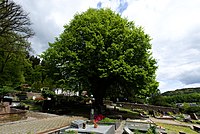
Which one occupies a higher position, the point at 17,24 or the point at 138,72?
the point at 17,24

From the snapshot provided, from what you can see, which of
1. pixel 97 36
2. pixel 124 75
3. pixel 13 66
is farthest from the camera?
pixel 13 66

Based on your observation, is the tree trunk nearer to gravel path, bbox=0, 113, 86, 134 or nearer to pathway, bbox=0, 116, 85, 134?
gravel path, bbox=0, 113, 86, 134

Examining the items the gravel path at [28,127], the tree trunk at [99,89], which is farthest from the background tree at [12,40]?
the gravel path at [28,127]

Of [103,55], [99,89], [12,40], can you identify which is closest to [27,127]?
[103,55]

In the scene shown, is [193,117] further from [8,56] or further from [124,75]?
[8,56]

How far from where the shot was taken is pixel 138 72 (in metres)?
22.2

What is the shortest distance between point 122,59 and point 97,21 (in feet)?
19.7

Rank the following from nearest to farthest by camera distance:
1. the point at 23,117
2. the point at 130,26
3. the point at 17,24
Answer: the point at 23,117 < the point at 17,24 < the point at 130,26

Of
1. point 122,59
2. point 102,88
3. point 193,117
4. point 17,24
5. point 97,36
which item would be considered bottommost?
point 193,117

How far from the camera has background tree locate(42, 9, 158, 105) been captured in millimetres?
22688

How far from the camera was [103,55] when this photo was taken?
23.2 m

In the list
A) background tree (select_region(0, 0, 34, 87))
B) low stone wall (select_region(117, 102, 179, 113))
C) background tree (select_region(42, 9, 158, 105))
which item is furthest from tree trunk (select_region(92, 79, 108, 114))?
low stone wall (select_region(117, 102, 179, 113))

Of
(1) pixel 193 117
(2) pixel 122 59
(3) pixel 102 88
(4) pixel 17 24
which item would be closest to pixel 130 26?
(2) pixel 122 59

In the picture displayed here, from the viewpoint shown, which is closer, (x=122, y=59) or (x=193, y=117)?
(x=122, y=59)
